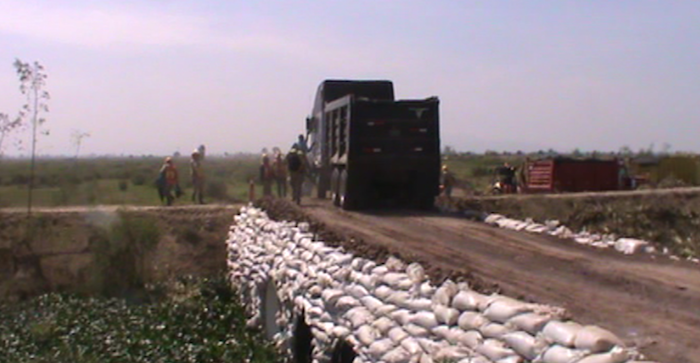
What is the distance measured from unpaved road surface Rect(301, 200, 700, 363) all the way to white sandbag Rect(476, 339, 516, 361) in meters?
0.83

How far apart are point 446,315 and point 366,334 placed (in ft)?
6.76

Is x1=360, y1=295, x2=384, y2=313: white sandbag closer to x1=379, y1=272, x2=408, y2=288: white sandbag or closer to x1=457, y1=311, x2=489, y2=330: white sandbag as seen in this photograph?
x1=379, y1=272, x2=408, y2=288: white sandbag

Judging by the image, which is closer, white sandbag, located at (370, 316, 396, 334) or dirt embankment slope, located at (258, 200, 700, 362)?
dirt embankment slope, located at (258, 200, 700, 362)

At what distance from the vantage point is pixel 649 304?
884 cm

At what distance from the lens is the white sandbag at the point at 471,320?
753 cm

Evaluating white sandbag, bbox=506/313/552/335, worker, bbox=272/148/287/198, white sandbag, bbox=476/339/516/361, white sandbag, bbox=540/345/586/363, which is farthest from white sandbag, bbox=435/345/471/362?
worker, bbox=272/148/287/198

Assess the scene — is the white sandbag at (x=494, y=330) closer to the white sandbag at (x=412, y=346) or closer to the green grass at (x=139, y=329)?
the white sandbag at (x=412, y=346)

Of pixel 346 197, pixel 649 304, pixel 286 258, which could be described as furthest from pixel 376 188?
pixel 649 304

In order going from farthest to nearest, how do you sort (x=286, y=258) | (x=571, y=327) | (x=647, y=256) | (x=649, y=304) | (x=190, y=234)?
(x=190, y=234), (x=286, y=258), (x=647, y=256), (x=649, y=304), (x=571, y=327)

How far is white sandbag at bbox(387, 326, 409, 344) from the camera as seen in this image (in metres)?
9.02

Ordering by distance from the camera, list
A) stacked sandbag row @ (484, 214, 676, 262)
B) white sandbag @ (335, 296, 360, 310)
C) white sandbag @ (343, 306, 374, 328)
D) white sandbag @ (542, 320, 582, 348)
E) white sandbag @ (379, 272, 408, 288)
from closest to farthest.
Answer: white sandbag @ (542, 320, 582, 348), white sandbag @ (379, 272, 408, 288), white sandbag @ (343, 306, 374, 328), white sandbag @ (335, 296, 360, 310), stacked sandbag row @ (484, 214, 676, 262)

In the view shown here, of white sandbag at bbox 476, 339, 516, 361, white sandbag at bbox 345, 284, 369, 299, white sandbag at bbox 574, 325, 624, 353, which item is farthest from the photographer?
white sandbag at bbox 345, 284, 369, 299

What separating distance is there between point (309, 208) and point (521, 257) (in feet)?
26.9

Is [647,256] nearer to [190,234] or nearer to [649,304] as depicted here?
[649,304]
